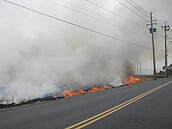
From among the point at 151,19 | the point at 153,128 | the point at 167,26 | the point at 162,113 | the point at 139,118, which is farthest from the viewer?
the point at 167,26

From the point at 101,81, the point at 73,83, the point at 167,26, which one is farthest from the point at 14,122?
the point at 167,26

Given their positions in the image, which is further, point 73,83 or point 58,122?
point 73,83

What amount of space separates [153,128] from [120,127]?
31.2 inches

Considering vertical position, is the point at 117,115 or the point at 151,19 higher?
the point at 151,19

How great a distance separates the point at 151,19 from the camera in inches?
1483

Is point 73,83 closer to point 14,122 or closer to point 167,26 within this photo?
point 14,122

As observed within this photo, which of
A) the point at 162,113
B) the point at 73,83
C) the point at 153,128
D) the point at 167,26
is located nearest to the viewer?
the point at 153,128

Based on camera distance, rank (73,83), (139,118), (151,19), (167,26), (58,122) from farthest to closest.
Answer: (167,26) → (151,19) → (73,83) → (139,118) → (58,122)

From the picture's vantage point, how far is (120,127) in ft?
18.5

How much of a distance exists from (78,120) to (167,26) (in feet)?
147

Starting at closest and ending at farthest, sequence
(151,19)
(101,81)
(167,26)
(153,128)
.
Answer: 1. (153,128)
2. (101,81)
3. (151,19)
4. (167,26)

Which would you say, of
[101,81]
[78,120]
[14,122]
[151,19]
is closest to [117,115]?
[78,120]

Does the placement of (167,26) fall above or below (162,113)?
A: above

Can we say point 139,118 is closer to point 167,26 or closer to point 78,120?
point 78,120
